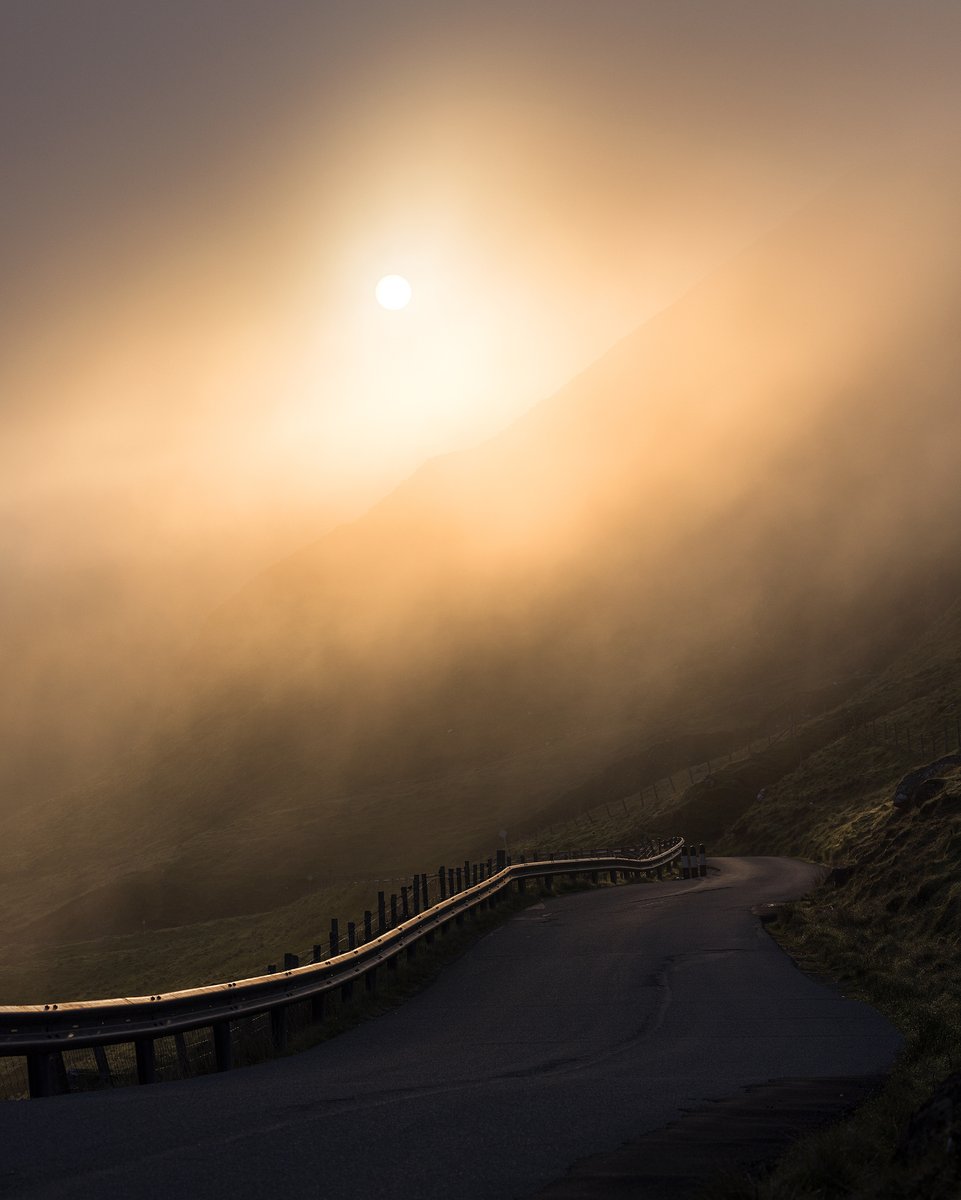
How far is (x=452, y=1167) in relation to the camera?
6629 mm

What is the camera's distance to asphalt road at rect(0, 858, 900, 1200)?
20.9 ft

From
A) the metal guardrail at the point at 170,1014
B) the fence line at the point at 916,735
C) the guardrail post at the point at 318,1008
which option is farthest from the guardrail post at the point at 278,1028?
the fence line at the point at 916,735

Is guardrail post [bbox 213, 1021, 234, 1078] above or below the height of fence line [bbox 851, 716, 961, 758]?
below

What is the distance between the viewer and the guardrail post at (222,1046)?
1203 centimetres

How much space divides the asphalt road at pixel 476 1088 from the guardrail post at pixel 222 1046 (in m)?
0.45

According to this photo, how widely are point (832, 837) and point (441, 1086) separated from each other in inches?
1842

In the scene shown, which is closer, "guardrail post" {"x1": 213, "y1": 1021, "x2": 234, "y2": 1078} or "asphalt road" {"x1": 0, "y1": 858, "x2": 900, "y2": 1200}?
"asphalt road" {"x1": 0, "y1": 858, "x2": 900, "y2": 1200}

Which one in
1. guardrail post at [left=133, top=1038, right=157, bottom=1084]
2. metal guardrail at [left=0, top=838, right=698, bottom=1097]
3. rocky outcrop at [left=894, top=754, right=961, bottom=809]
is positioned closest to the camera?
metal guardrail at [left=0, top=838, right=698, bottom=1097]

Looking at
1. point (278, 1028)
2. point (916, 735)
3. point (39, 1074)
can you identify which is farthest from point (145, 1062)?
point (916, 735)

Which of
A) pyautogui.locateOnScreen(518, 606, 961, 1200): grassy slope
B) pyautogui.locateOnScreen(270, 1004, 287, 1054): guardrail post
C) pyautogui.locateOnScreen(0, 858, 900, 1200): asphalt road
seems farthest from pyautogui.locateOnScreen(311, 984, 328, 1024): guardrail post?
pyautogui.locateOnScreen(518, 606, 961, 1200): grassy slope

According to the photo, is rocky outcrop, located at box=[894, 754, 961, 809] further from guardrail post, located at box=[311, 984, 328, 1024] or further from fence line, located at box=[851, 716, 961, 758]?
fence line, located at box=[851, 716, 961, 758]

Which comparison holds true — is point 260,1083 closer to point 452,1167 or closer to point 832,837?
point 452,1167

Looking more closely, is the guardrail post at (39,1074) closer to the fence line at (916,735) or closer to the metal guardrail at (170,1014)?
the metal guardrail at (170,1014)

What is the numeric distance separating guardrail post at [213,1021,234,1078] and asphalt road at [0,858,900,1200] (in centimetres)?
45
